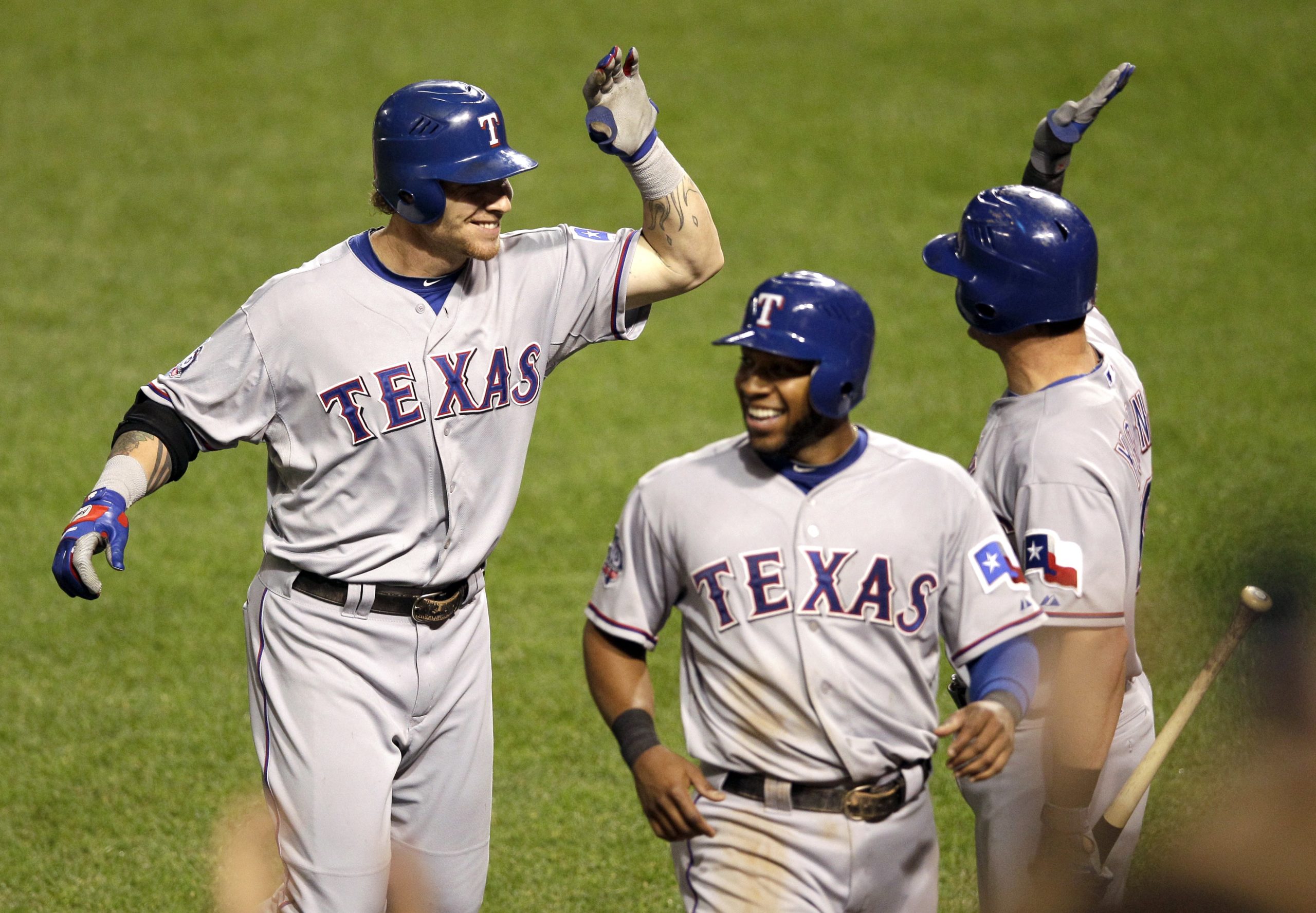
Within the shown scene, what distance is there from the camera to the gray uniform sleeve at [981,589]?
3.27 meters

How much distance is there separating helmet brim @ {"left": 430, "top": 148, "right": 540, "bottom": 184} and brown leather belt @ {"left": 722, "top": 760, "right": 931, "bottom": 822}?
1.59 metres

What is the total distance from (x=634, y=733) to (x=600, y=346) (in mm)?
7962

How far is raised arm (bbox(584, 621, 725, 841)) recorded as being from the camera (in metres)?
3.07

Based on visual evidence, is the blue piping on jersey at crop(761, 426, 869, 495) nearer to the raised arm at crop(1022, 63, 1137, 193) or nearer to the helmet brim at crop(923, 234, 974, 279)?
the helmet brim at crop(923, 234, 974, 279)

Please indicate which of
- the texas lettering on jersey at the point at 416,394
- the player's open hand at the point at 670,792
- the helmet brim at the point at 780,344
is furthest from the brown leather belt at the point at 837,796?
the texas lettering on jersey at the point at 416,394

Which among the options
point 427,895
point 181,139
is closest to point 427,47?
point 181,139

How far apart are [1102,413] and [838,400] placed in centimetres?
83

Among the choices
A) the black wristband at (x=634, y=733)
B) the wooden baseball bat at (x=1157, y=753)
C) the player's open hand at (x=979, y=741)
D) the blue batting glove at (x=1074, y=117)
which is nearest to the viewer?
the player's open hand at (x=979, y=741)

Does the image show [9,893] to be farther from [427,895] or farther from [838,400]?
[838,400]

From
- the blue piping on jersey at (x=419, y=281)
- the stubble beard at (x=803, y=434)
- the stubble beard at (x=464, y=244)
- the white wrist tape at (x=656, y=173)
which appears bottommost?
the stubble beard at (x=803, y=434)

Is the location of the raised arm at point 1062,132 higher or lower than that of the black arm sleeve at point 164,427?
higher

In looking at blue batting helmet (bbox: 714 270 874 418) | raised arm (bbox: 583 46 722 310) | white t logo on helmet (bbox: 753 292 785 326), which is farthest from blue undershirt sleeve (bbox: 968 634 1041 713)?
raised arm (bbox: 583 46 722 310)

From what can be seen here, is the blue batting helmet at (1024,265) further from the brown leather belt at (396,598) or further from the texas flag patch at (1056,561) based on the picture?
the brown leather belt at (396,598)

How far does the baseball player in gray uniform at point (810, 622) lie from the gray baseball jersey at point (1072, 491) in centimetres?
25
